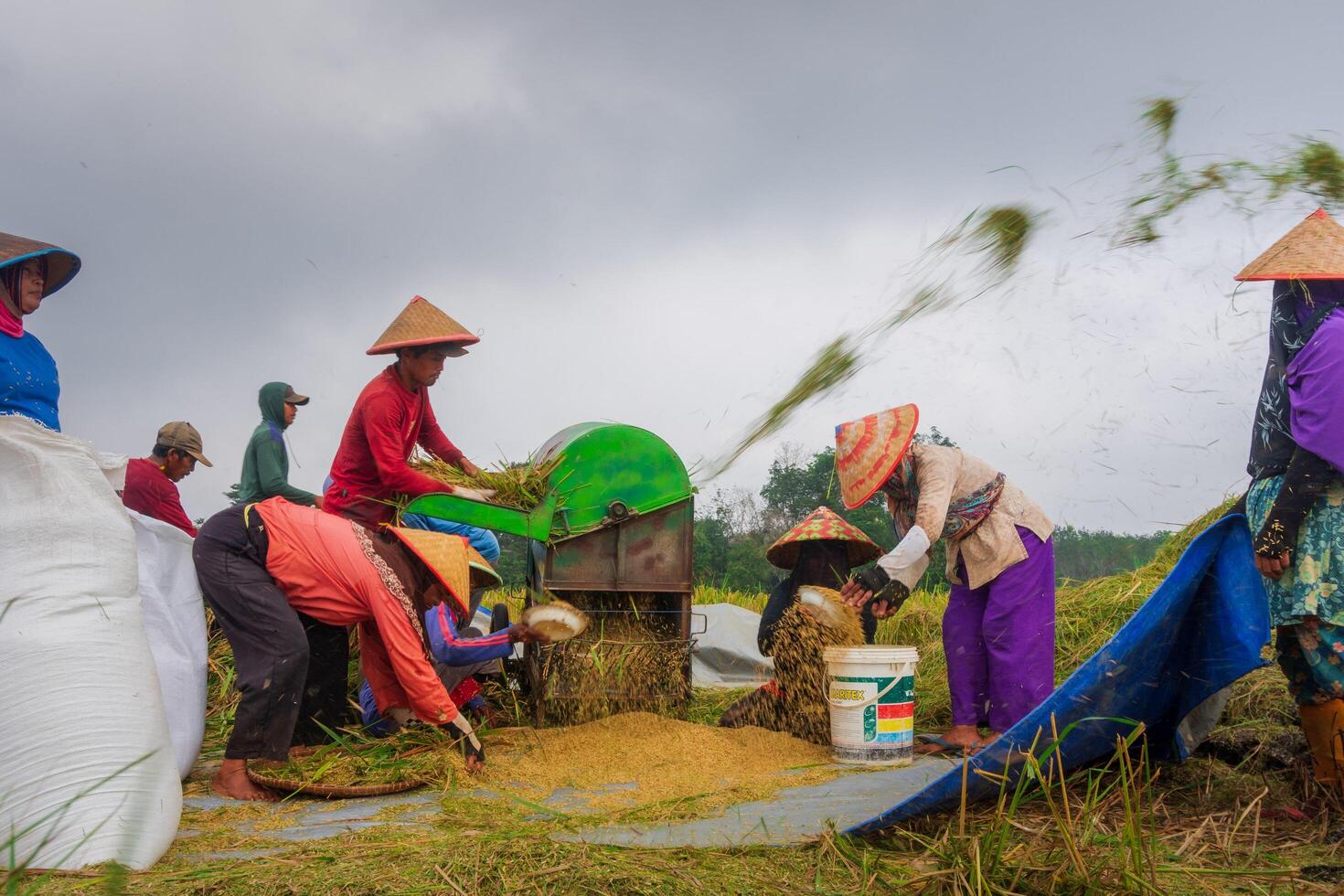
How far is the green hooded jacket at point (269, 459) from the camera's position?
553 cm

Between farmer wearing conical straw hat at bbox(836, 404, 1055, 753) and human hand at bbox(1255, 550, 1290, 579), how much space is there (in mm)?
1296

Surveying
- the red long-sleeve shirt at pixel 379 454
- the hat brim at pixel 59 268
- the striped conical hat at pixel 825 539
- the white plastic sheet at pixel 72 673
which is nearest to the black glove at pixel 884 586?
the striped conical hat at pixel 825 539

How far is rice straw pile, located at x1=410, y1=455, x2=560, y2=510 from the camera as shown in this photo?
16.2 ft

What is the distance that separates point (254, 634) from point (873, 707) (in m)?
2.36

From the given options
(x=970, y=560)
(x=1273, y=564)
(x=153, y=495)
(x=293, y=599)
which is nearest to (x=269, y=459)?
(x=153, y=495)

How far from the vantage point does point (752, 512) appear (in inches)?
290

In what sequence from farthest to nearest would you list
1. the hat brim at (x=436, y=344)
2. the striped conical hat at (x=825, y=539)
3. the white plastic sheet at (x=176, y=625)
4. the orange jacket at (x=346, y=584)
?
the striped conical hat at (x=825, y=539), the hat brim at (x=436, y=344), the white plastic sheet at (x=176, y=625), the orange jacket at (x=346, y=584)

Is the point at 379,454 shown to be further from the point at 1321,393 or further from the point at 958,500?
the point at 1321,393

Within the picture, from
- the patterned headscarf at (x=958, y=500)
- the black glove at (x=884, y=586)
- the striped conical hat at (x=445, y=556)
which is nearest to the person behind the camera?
the striped conical hat at (x=445, y=556)

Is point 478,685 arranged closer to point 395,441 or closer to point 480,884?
point 395,441

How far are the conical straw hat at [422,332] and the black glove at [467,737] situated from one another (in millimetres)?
1731

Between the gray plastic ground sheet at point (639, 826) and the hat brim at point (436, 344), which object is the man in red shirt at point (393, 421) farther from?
the gray plastic ground sheet at point (639, 826)

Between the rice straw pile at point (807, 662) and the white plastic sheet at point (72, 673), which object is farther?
the rice straw pile at point (807, 662)

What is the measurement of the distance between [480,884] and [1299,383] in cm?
267
